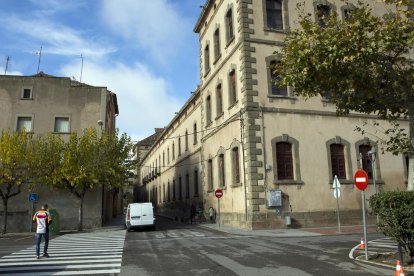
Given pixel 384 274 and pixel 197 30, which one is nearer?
pixel 384 274

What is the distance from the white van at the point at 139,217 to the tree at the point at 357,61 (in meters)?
16.4

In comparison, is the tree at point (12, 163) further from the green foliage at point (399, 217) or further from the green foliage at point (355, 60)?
the green foliage at point (399, 217)

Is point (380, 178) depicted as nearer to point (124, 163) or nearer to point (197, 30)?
point (124, 163)

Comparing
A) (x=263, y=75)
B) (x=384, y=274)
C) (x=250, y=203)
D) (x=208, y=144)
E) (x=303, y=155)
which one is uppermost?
(x=263, y=75)

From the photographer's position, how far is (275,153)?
22641 millimetres

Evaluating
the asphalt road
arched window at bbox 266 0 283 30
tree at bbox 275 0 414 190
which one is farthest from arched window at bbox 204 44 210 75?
tree at bbox 275 0 414 190

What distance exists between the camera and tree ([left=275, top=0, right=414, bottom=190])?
1036cm

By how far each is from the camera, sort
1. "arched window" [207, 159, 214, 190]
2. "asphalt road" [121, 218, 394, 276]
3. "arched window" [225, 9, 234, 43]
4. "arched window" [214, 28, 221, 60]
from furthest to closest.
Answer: "arched window" [207, 159, 214, 190] → "arched window" [214, 28, 221, 60] → "arched window" [225, 9, 234, 43] → "asphalt road" [121, 218, 394, 276]

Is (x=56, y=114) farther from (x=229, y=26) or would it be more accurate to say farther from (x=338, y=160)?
(x=338, y=160)

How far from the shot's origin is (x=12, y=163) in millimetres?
24734

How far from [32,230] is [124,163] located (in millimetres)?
7437

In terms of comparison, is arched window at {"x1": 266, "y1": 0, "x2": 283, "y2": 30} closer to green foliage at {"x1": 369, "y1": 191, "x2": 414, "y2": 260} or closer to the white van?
the white van

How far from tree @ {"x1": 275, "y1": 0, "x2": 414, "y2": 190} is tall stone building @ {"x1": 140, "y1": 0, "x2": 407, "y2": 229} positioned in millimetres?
9468

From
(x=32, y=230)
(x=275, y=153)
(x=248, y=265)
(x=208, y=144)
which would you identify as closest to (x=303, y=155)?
(x=275, y=153)
